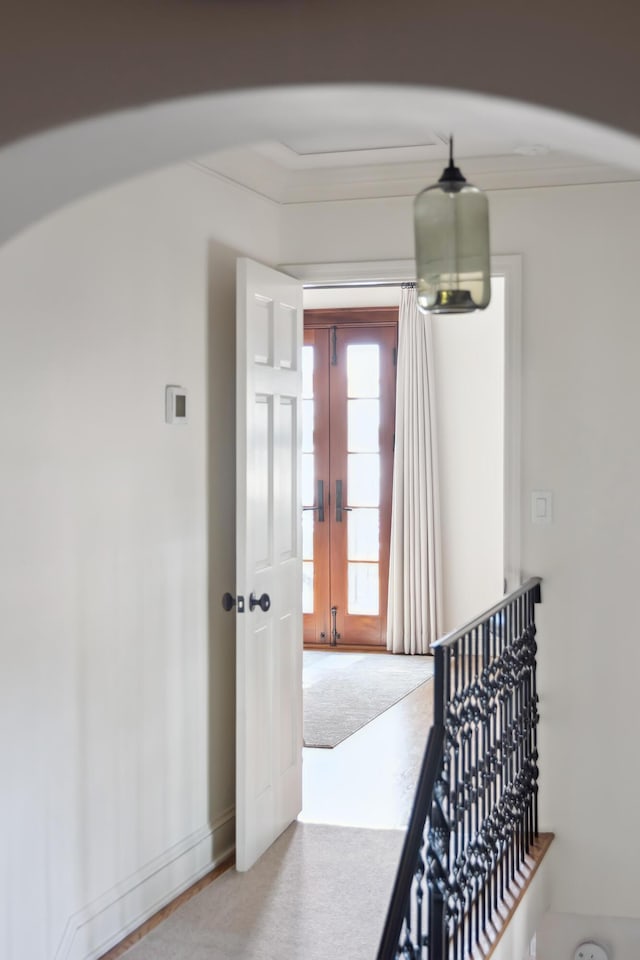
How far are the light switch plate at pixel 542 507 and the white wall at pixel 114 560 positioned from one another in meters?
1.25

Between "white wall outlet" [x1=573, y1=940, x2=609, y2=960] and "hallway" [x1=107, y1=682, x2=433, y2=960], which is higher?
"hallway" [x1=107, y1=682, x2=433, y2=960]

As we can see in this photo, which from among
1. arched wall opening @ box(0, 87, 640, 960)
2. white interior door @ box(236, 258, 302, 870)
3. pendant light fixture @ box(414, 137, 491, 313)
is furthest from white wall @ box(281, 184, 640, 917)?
pendant light fixture @ box(414, 137, 491, 313)

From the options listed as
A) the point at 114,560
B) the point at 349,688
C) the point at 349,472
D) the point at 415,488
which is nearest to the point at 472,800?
the point at 114,560

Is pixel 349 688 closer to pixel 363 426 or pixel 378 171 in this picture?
pixel 363 426

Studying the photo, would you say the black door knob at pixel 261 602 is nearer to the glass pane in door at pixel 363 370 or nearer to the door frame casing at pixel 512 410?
the door frame casing at pixel 512 410

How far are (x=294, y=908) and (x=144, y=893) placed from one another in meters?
0.53

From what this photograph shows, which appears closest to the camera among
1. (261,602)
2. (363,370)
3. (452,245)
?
(452,245)

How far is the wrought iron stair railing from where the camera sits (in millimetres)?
2754

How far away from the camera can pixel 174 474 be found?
12.2ft

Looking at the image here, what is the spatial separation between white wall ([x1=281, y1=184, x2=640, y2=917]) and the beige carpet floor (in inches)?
32.0

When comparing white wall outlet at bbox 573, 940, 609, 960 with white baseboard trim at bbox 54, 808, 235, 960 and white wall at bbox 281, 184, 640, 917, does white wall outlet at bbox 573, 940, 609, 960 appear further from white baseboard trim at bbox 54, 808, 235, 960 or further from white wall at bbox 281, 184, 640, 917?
white baseboard trim at bbox 54, 808, 235, 960

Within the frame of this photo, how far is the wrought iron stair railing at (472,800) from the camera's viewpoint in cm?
275

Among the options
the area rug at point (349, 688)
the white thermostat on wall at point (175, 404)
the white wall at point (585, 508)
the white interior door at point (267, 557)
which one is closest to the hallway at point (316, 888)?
the white interior door at point (267, 557)

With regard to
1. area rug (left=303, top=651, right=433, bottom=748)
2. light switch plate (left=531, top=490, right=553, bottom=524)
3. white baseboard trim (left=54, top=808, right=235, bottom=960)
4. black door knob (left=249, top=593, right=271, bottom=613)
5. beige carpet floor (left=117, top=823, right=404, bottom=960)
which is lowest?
beige carpet floor (left=117, top=823, right=404, bottom=960)
